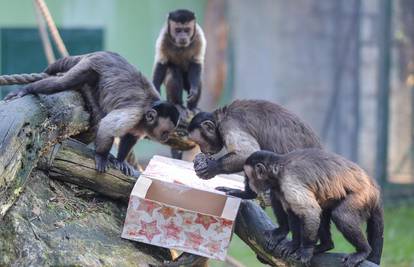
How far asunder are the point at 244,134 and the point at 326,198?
44.2 inches

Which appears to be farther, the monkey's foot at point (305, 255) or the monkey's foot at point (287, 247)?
the monkey's foot at point (287, 247)

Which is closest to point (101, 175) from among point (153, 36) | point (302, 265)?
point (302, 265)

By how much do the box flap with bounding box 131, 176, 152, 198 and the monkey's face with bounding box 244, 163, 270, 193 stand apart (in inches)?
28.6

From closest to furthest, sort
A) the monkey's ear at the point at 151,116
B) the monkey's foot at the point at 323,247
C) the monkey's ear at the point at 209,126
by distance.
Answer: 1. the monkey's foot at the point at 323,247
2. the monkey's ear at the point at 209,126
3. the monkey's ear at the point at 151,116

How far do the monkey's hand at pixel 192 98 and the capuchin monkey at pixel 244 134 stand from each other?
6.19 feet

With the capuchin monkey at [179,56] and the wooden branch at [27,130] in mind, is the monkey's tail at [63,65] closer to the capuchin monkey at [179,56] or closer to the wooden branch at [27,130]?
the wooden branch at [27,130]

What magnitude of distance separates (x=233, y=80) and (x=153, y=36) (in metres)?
1.77

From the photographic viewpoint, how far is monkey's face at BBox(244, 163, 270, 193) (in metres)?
5.76

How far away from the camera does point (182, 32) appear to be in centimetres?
870

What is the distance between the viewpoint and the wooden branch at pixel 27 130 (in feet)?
17.1

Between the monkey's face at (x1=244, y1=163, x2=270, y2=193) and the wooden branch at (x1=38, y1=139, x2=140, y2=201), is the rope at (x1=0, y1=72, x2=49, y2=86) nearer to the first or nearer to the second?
the wooden branch at (x1=38, y1=139, x2=140, y2=201)

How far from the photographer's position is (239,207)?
6094 mm

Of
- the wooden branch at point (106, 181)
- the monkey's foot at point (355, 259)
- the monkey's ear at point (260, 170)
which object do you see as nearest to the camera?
the monkey's foot at point (355, 259)

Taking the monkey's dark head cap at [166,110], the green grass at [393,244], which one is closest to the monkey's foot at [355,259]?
the monkey's dark head cap at [166,110]
